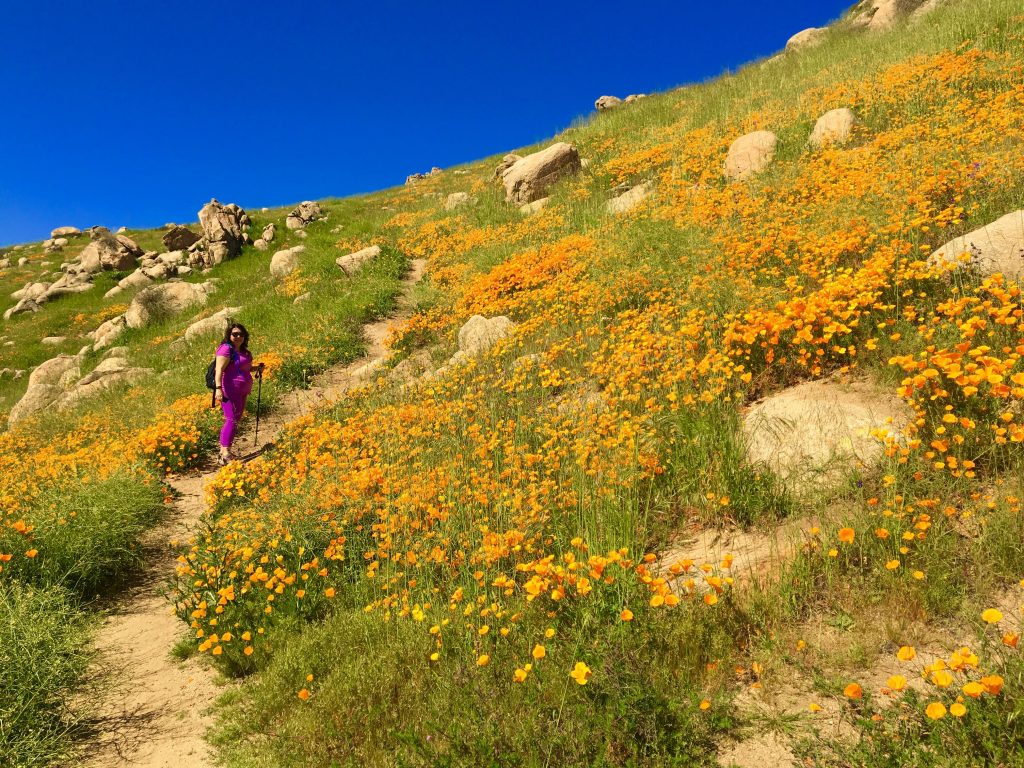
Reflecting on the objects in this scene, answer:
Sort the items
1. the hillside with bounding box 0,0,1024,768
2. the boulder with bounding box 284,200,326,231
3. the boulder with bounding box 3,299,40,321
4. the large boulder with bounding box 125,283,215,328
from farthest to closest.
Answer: the boulder with bounding box 284,200,326,231 < the boulder with bounding box 3,299,40,321 < the large boulder with bounding box 125,283,215,328 < the hillside with bounding box 0,0,1024,768

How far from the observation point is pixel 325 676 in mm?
3885

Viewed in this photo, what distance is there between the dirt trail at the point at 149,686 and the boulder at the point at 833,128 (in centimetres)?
1341

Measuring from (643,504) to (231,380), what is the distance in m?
8.05

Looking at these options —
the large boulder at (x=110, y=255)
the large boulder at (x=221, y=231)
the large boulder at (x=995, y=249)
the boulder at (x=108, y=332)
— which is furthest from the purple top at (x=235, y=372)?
the large boulder at (x=110, y=255)

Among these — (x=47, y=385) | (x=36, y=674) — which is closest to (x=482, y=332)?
(x=36, y=674)

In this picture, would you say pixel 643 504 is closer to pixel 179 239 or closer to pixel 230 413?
pixel 230 413

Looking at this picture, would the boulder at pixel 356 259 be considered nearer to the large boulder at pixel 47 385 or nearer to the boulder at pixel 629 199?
the boulder at pixel 629 199

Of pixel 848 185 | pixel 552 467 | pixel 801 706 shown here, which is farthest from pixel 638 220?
pixel 801 706

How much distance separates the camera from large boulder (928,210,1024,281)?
5.20 m

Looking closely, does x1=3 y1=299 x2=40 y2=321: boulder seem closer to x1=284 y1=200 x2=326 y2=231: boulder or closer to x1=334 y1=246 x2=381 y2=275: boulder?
x1=284 y1=200 x2=326 y2=231: boulder

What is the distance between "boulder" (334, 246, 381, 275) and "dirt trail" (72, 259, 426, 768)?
11077mm

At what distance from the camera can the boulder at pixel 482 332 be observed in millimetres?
9852

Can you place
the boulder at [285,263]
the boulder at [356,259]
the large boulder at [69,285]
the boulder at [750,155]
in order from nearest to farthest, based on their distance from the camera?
1. the boulder at [750,155]
2. the boulder at [356,259]
3. the boulder at [285,263]
4. the large boulder at [69,285]

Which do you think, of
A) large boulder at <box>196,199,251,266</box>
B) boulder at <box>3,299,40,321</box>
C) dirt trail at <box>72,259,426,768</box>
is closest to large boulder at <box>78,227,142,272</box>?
boulder at <box>3,299,40,321</box>
